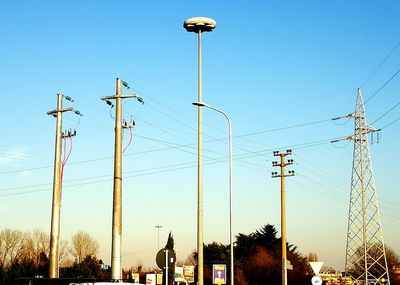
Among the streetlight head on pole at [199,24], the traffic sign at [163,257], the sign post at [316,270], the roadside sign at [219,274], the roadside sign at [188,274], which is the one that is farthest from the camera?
the roadside sign at [188,274]

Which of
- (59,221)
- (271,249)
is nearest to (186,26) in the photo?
(59,221)

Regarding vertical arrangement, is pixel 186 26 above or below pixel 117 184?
above

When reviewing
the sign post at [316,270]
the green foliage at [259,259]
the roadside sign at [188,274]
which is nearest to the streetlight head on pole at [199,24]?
the sign post at [316,270]

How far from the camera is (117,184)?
2731 cm

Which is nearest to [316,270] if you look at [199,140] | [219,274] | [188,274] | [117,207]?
[199,140]

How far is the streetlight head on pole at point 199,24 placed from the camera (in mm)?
23781

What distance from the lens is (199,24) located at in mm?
23812

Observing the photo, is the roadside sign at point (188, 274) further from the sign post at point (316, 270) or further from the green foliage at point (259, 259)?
the sign post at point (316, 270)

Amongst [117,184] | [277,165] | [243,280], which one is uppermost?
[277,165]

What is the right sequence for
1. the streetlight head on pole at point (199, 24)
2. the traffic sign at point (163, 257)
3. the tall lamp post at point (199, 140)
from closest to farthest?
the traffic sign at point (163, 257) → the tall lamp post at point (199, 140) → the streetlight head on pole at point (199, 24)

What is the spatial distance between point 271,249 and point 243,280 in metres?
13.2

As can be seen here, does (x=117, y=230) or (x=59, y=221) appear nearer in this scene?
(x=117, y=230)

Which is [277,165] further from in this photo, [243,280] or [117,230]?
[243,280]

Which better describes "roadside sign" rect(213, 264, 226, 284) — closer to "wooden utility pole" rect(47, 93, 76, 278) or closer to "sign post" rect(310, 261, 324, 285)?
"sign post" rect(310, 261, 324, 285)
